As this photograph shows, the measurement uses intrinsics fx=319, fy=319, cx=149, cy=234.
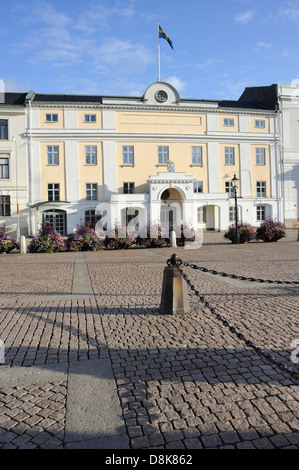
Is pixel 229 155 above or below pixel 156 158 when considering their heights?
above

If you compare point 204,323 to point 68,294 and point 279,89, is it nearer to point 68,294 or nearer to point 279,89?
point 68,294

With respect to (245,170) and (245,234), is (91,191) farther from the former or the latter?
(245,234)

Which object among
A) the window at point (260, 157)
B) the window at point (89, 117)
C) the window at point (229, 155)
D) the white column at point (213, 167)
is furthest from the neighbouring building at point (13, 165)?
the window at point (260, 157)

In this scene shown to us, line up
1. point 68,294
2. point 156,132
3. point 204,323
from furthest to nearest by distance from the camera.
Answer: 1. point 156,132
2. point 68,294
3. point 204,323

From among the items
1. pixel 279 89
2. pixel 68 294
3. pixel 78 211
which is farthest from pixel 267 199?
pixel 68 294

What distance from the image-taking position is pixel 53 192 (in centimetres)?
3086

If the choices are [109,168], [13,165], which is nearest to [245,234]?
[109,168]

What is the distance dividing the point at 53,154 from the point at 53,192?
12.1 ft

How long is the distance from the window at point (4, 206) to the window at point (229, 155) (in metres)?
22.5

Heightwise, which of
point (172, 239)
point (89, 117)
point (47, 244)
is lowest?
point (47, 244)

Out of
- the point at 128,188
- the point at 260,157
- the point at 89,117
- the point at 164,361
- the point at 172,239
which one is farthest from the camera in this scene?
the point at 260,157
